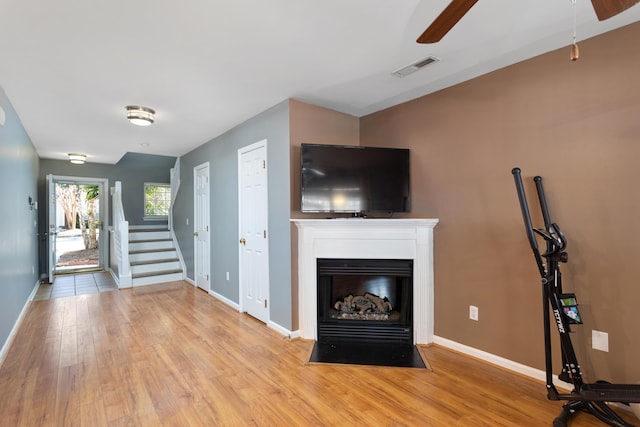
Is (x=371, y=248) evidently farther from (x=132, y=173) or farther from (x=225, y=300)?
(x=132, y=173)

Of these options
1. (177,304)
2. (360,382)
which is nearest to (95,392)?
(360,382)

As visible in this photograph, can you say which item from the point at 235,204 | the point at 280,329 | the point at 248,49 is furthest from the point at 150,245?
the point at 248,49

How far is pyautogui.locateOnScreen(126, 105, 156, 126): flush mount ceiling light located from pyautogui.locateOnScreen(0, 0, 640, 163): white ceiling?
103 millimetres

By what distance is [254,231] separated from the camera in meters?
3.68

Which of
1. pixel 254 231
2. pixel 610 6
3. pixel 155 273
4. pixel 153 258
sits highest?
pixel 610 6

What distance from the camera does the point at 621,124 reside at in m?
1.96

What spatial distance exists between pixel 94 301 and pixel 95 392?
2901 mm

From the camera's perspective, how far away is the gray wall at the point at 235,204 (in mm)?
3191

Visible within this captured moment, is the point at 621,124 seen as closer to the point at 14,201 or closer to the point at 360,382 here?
the point at 360,382

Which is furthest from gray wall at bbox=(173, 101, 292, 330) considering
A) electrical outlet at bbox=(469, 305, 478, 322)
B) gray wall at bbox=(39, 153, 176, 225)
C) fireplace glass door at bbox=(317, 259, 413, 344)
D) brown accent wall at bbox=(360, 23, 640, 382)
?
gray wall at bbox=(39, 153, 176, 225)

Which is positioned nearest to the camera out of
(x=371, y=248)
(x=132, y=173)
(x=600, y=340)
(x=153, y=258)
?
(x=600, y=340)

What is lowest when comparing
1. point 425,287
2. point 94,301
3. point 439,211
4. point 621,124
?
point 94,301

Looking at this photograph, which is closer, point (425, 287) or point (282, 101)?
point (425, 287)

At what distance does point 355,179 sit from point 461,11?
1939 mm
